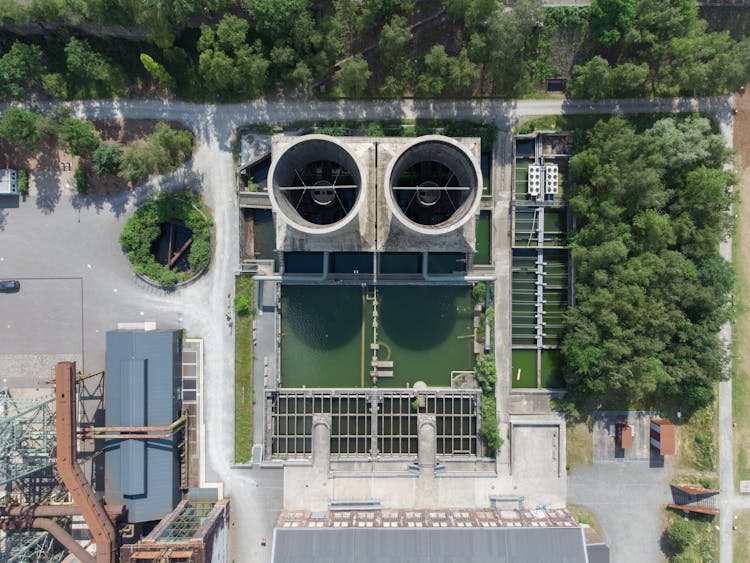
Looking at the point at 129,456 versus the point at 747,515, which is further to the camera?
the point at 747,515

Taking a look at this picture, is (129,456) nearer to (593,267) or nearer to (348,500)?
(348,500)

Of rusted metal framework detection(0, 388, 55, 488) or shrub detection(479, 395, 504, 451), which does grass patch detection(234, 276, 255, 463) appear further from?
shrub detection(479, 395, 504, 451)

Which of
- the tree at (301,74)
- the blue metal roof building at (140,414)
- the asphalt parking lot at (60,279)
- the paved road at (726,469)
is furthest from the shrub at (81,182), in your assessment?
the paved road at (726,469)

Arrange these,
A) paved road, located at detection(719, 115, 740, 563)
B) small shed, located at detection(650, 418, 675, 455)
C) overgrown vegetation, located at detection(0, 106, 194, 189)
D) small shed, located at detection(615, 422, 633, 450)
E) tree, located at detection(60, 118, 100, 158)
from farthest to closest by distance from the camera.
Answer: paved road, located at detection(719, 115, 740, 563)
small shed, located at detection(615, 422, 633, 450)
small shed, located at detection(650, 418, 675, 455)
tree, located at detection(60, 118, 100, 158)
overgrown vegetation, located at detection(0, 106, 194, 189)

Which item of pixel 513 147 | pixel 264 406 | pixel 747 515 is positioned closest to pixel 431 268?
pixel 513 147

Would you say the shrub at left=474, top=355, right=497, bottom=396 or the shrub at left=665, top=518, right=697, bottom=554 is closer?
the shrub at left=665, top=518, right=697, bottom=554

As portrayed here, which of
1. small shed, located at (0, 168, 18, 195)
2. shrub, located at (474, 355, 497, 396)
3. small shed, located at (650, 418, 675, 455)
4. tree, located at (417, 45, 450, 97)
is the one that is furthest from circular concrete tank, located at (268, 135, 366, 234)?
small shed, located at (650, 418, 675, 455)

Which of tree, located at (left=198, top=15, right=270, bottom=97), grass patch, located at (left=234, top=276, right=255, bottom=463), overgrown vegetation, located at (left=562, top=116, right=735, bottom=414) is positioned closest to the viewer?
tree, located at (left=198, top=15, right=270, bottom=97)
